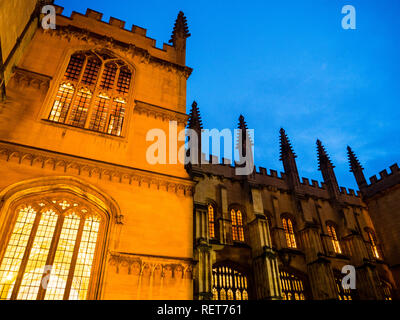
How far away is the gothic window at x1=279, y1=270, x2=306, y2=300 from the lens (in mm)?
18375

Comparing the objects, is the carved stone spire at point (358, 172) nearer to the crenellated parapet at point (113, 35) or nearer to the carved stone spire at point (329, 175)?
the carved stone spire at point (329, 175)

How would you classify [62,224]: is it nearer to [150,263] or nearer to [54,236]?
[54,236]

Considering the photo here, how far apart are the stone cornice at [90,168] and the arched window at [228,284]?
857 cm

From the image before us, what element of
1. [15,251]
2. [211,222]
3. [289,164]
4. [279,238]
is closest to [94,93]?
[15,251]

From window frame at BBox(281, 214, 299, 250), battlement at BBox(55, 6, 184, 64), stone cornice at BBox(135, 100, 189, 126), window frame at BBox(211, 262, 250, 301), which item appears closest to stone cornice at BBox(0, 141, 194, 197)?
stone cornice at BBox(135, 100, 189, 126)

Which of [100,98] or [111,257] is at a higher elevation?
[100,98]

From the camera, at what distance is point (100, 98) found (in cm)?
1201

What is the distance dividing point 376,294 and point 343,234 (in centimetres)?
500

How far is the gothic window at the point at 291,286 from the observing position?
18375 millimetres

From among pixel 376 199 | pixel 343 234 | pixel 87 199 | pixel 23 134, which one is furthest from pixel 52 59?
pixel 376 199

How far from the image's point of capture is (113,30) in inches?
566

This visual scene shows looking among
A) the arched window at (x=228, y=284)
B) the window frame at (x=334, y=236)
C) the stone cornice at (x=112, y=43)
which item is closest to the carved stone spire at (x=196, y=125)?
the stone cornice at (x=112, y=43)

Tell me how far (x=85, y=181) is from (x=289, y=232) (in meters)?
17.7
